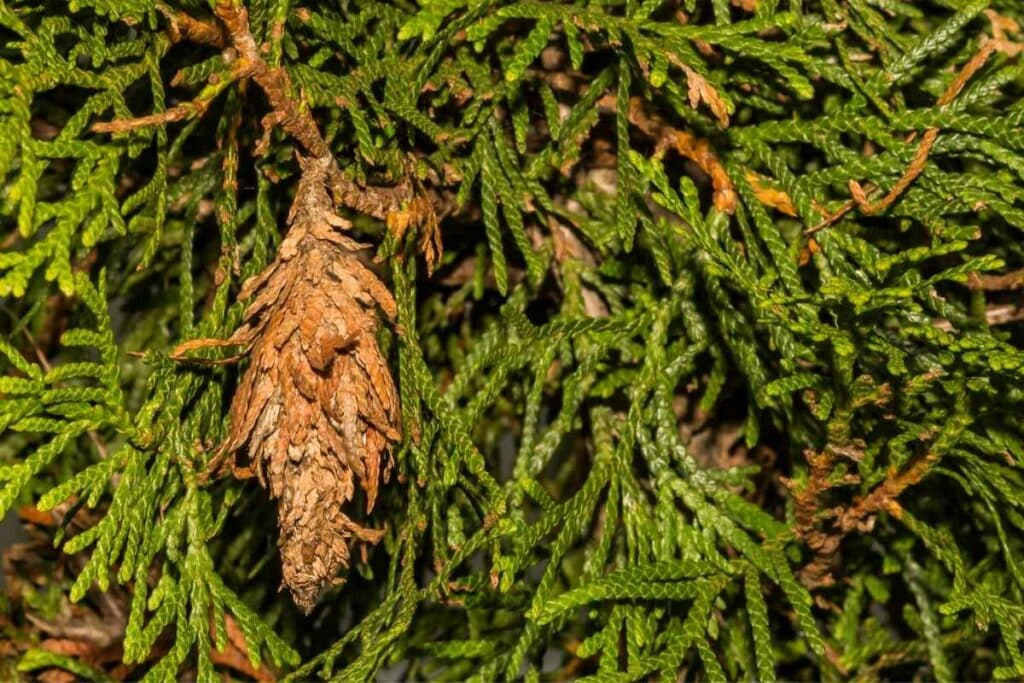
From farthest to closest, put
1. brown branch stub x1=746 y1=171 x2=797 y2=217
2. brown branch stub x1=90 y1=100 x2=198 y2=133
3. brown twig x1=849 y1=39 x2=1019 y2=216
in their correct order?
1. brown branch stub x1=746 y1=171 x2=797 y2=217
2. brown twig x1=849 y1=39 x2=1019 y2=216
3. brown branch stub x1=90 y1=100 x2=198 y2=133

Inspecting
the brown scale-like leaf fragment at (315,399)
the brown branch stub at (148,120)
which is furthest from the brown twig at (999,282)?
the brown branch stub at (148,120)

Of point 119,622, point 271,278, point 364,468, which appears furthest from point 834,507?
point 119,622

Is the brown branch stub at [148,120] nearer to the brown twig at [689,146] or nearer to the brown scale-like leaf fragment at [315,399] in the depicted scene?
the brown scale-like leaf fragment at [315,399]

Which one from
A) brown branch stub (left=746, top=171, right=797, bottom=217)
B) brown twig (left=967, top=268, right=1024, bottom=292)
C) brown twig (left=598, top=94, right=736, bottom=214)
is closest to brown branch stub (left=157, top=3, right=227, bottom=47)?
brown twig (left=598, top=94, right=736, bottom=214)

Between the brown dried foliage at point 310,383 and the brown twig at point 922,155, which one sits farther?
the brown twig at point 922,155

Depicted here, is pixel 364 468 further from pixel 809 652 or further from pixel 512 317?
pixel 809 652

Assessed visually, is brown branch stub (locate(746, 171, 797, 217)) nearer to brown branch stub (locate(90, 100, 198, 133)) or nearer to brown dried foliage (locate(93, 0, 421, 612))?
brown dried foliage (locate(93, 0, 421, 612))

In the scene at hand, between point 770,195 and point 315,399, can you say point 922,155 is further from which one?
point 315,399
